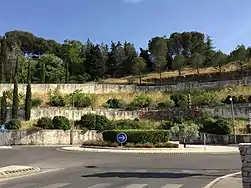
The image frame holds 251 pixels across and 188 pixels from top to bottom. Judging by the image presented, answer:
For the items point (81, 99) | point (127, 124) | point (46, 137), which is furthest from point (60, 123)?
point (81, 99)

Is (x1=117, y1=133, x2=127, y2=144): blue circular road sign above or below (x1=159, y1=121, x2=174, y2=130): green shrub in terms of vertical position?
below

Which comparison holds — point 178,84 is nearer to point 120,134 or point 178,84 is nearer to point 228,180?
point 120,134

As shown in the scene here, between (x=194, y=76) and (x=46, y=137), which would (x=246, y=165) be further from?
(x=194, y=76)

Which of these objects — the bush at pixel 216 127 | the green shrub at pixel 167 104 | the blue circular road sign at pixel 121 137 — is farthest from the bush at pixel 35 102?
the blue circular road sign at pixel 121 137

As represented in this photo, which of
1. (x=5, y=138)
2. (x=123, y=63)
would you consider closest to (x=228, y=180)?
(x=5, y=138)

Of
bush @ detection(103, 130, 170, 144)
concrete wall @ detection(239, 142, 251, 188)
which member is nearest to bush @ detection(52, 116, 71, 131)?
bush @ detection(103, 130, 170, 144)

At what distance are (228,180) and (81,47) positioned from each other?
100135 mm

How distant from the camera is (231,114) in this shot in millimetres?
55781

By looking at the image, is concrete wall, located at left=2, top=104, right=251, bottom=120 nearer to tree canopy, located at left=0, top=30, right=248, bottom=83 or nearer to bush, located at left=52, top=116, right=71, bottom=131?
bush, located at left=52, top=116, right=71, bottom=131

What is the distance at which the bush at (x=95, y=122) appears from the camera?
54344 mm

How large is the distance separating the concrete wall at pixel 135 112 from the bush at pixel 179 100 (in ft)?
10.9

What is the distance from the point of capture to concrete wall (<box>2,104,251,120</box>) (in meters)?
56.3

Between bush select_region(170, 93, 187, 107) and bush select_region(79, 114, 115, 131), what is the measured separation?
46.3 ft

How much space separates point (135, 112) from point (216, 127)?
1617 centimetres
